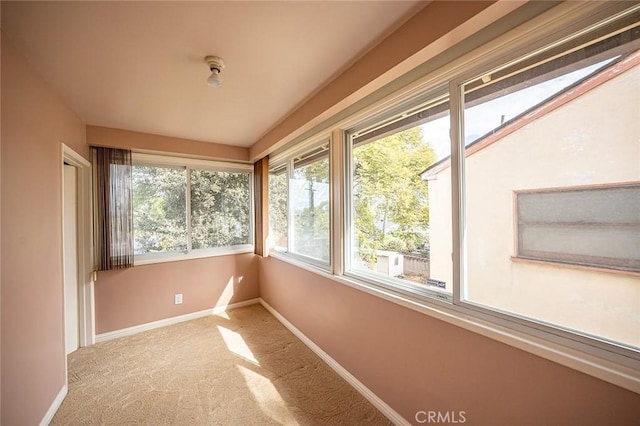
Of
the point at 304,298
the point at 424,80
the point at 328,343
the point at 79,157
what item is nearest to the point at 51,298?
the point at 79,157

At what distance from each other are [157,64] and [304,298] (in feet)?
7.88

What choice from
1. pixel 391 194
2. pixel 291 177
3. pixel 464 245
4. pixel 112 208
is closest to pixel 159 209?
pixel 112 208

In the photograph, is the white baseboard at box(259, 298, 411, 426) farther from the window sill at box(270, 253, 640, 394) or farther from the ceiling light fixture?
the ceiling light fixture

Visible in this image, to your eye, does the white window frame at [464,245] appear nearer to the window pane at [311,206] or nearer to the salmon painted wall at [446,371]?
the salmon painted wall at [446,371]

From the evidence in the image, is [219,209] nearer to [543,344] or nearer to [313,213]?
[313,213]

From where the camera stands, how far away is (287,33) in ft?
4.49

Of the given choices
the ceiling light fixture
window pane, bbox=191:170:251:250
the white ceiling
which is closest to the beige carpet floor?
window pane, bbox=191:170:251:250

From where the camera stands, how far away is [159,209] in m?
3.17

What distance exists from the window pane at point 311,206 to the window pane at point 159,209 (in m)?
1.56

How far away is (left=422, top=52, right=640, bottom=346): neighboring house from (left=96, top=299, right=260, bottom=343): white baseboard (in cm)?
331

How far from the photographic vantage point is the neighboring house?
2.86 feet

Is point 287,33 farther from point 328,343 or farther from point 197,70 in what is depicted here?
point 328,343

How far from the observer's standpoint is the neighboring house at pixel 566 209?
0.87 m

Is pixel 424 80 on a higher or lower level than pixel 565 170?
higher
